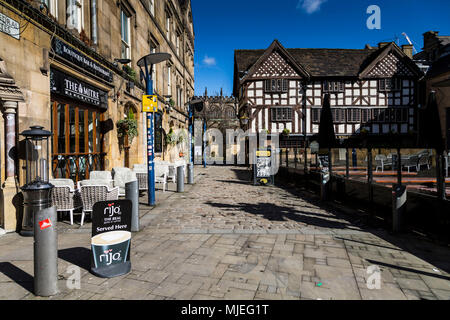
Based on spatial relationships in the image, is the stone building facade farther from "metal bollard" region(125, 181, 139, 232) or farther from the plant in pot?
"metal bollard" region(125, 181, 139, 232)

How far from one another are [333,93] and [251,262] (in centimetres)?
2516

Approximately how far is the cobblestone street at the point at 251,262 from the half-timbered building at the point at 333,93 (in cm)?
1982

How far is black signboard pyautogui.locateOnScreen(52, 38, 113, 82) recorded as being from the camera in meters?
6.53

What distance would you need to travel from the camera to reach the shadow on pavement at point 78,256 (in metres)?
3.55

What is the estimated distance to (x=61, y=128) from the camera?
7.25 metres

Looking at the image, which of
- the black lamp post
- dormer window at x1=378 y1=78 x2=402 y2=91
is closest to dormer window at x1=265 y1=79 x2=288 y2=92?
dormer window at x1=378 y1=78 x2=402 y2=91

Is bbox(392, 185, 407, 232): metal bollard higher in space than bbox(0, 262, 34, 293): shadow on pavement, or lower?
higher

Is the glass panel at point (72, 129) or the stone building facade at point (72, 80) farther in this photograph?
the glass panel at point (72, 129)

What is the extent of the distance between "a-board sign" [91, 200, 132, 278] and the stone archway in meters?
2.91

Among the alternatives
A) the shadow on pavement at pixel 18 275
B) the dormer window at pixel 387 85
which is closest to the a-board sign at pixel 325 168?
the shadow on pavement at pixel 18 275

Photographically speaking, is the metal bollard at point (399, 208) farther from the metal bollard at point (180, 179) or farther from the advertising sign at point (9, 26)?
the advertising sign at point (9, 26)

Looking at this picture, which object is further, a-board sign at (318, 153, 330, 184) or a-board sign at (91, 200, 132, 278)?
a-board sign at (318, 153, 330, 184)
